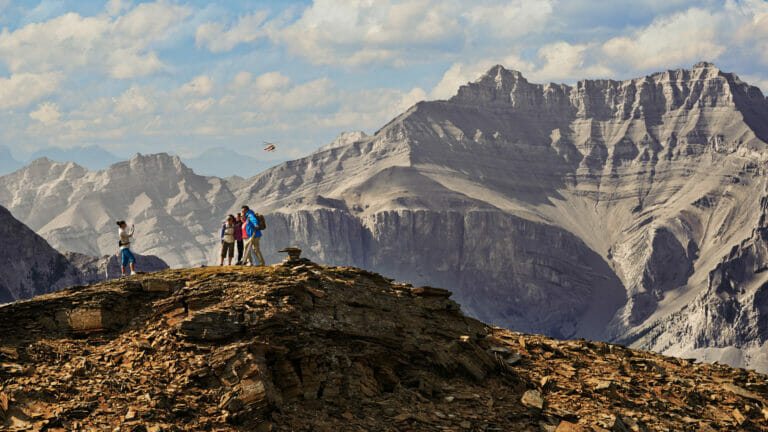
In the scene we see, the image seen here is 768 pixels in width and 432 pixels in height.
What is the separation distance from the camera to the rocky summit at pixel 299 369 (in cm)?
2467

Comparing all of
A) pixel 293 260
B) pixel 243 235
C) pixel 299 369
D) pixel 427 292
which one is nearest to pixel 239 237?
pixel 243 235

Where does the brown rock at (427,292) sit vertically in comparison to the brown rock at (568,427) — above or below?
above

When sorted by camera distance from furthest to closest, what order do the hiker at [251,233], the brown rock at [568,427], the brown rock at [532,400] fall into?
1. the hiker at [251,233]
2. the brown rock at [532,400]
3. the brown rock at [568,427]

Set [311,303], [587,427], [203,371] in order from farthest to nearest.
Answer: [311,303] → [587,427] → [203,371]

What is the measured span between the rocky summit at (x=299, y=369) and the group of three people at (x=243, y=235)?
701 cm

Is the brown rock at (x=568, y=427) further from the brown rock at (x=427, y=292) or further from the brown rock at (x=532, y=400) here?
the brown rock at (x=427, y=292)

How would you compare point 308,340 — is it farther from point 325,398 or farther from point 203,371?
point 203,371

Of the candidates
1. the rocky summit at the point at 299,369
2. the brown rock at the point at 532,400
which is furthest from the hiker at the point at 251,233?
the brown rock at the point at 532,400

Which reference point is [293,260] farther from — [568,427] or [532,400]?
[568,427]

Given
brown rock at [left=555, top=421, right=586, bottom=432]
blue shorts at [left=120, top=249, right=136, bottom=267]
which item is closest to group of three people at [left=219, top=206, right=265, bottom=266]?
blue shorts at [left=120, top=249, right=136, bottom=267]

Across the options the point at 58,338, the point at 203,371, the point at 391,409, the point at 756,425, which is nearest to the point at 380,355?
the point at 391,409

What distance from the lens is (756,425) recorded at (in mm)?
32250

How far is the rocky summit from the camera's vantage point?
2467 centimetres

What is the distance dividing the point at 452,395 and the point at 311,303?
7.31 meters
